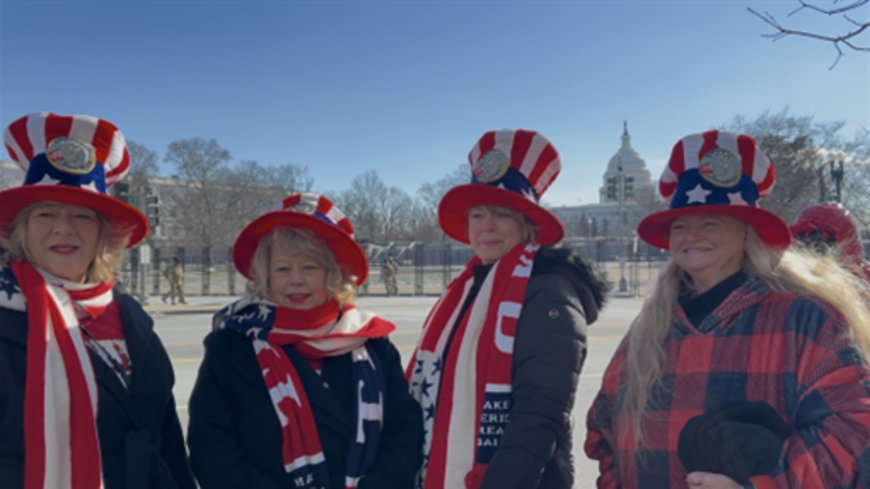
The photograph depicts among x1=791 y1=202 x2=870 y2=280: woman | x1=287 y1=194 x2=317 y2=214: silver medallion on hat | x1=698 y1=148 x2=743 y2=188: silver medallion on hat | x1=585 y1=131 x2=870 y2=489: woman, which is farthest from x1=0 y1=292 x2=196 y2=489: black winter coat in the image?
x1=791 y1=202 x2=870 y2=280: woman

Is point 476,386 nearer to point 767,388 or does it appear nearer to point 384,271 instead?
point 767,388

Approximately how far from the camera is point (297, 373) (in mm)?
2557

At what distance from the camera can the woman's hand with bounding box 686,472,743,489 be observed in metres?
2.07

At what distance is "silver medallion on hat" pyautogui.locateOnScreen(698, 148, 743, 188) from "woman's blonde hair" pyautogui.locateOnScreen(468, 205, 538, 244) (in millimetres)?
657

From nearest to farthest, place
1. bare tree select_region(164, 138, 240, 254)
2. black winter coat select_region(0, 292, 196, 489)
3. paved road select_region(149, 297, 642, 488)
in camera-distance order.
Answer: black winter coat select_region(0, 292, 196, 489) → paved road select_region(149, 297, 642, 488) → bare tree select_region(164, 138, 240, 254)

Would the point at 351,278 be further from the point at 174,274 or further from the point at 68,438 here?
the point at 174,274

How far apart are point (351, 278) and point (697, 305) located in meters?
1.33

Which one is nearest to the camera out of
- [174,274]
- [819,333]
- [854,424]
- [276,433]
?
[854,424]

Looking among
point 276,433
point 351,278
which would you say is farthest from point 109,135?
point 276,433

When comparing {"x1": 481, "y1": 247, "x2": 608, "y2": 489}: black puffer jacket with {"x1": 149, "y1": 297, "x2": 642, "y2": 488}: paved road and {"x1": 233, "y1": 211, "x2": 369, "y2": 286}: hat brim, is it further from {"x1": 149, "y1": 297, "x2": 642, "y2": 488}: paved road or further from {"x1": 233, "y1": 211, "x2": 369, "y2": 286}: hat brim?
{"x1": 233, "y1": 211, "x2": 369, "y2": 286}: hat brim

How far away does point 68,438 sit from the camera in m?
2.23

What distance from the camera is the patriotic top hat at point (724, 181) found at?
2.40 m

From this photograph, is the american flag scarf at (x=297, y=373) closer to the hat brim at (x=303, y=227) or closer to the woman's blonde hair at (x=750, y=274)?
the hat brim at (x=303, y=227)

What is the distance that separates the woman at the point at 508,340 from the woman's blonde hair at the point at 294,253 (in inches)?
17.5
